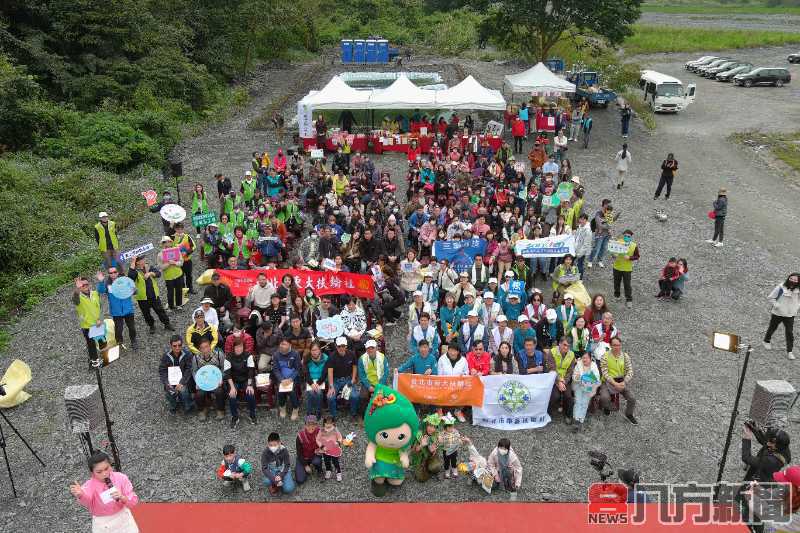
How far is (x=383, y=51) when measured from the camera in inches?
1877

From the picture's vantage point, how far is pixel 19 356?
1208 centimetres

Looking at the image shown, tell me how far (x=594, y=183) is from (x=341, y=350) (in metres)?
15.4

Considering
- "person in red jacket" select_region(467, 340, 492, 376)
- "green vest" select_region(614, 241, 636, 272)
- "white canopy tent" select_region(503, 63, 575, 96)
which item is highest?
"white canopy tent" select_region(503, 63, 575, 96)

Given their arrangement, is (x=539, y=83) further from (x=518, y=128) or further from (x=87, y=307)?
(x=87, y=307)

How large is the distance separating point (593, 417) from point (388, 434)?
154 inches

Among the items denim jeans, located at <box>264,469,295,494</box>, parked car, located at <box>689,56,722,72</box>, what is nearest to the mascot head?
denim jeans, located at <box>264,469,295,494</box>

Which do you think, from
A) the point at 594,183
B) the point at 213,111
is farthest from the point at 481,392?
the point at 213,111

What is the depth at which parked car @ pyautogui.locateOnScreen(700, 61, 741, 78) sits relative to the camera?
4325 centimetres

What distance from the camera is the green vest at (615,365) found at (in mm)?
9953

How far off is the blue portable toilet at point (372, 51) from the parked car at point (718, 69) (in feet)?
79.9

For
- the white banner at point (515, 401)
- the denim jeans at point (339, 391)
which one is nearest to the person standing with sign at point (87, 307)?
the denim jeans at point (339, 391)

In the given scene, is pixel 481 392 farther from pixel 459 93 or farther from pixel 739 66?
pixel 739 66

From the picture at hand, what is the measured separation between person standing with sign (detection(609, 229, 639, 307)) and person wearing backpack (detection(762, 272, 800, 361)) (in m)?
2.78

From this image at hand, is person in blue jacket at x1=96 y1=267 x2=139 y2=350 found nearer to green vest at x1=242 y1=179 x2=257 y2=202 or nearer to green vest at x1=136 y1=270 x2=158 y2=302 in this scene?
green vest at x1=136 y1=270 x2=158 y2=302
